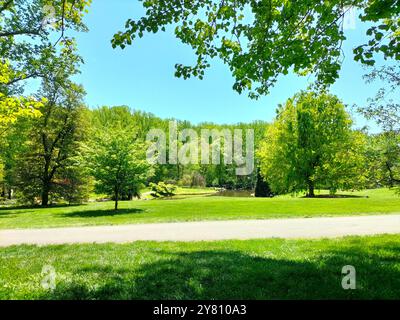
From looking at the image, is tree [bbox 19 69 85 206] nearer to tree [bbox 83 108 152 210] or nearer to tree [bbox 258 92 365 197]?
tree [bbox 83 108 152 210]

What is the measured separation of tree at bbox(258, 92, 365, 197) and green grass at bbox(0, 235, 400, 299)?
1016 inches

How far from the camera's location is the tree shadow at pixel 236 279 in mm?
5082

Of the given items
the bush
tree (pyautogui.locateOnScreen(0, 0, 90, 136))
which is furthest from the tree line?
the bush

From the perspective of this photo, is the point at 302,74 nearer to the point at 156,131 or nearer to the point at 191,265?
the point at 191,265

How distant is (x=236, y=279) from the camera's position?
5762mm

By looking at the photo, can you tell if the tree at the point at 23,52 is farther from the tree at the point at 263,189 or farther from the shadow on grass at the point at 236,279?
the tree at the point at 263,189

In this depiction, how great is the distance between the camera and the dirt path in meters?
12.3

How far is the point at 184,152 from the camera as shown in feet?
240

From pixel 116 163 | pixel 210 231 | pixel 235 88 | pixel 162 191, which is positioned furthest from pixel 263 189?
pixel 235 88

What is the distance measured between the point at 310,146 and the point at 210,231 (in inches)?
1008

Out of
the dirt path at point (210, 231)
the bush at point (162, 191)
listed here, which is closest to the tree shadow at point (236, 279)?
the dirt path at point (210, 231)

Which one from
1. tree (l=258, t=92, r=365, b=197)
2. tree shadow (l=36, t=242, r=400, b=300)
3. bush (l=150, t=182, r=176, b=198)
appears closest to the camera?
tree shadow (l=36, t=242, r=400, b=300)

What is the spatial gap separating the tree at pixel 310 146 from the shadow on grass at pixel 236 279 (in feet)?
92.3
